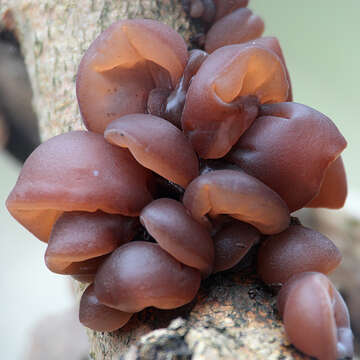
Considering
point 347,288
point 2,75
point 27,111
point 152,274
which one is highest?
point 152,274

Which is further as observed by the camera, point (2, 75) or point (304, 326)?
point (2, 75)

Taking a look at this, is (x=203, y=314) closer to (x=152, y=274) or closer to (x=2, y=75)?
(x=152, y=274)

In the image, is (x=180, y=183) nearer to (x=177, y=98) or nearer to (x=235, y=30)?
(x=177, y=98)

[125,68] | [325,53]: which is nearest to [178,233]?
[125,68]

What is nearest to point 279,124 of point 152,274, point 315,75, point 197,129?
point 197,129

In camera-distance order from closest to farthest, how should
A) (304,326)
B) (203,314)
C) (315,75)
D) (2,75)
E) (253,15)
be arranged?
(304,326)
(203,314)
(253,15)
(2,75)
(315,75)
